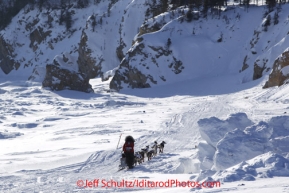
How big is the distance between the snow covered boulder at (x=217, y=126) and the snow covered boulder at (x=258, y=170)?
9.19 ft

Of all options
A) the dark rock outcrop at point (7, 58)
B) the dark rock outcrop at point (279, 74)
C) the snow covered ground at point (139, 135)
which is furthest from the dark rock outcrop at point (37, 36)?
the dark rock outcrop at point (279, 74)

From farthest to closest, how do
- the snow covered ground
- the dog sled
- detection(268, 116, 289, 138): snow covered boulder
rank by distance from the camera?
1. the dog sled
2. detection(268, 116, 289, 138): snow covered boulder
3. the snow covered ground

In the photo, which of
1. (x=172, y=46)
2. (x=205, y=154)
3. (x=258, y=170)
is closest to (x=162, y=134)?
(x=205, y=154)

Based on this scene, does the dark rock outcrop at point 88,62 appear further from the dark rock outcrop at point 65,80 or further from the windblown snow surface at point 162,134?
the windblown snow surface at point 162,134

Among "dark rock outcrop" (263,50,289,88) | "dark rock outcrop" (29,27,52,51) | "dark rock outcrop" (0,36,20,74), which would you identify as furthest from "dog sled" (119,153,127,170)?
"dark rock outcrop" (0,36,20,74)

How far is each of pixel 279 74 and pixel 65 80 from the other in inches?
788

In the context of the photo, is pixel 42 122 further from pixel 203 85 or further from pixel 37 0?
pixel 37 0

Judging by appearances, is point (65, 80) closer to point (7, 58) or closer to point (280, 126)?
point (280, 126)

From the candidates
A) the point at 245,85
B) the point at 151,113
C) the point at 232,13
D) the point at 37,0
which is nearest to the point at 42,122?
the point at 151,113

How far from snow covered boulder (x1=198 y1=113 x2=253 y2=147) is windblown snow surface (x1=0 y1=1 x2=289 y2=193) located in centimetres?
3

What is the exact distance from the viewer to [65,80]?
4181 centimetres

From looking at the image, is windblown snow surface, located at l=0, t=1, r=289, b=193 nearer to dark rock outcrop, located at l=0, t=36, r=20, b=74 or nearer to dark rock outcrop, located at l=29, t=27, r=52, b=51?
dark rock outcrop, located at l=29, t=27, r=52, b=51

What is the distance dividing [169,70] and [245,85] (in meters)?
10.2

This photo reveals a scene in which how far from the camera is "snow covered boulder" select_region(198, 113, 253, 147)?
40.0 ft
